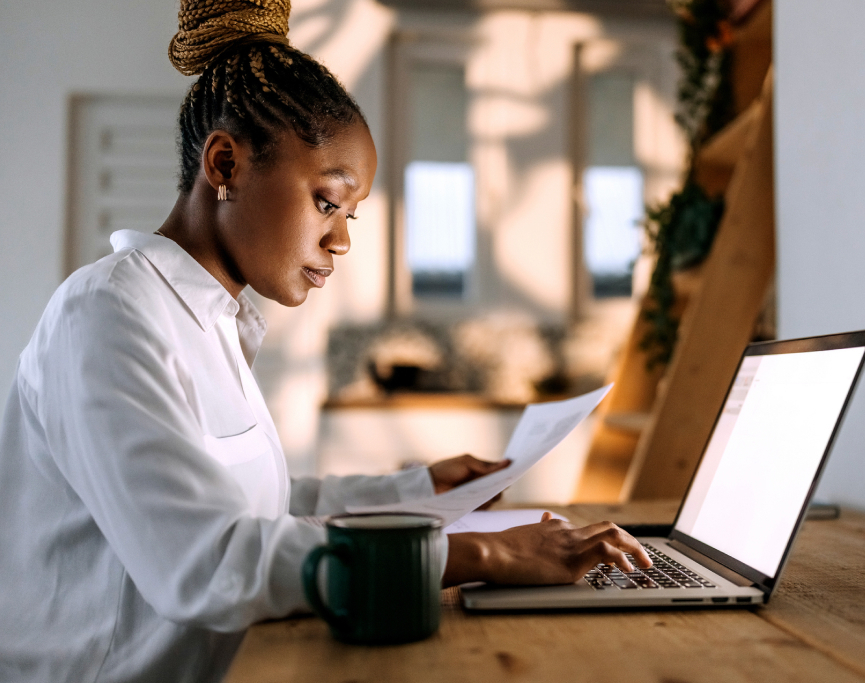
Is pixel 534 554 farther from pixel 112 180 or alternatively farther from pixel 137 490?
pixel 112 180

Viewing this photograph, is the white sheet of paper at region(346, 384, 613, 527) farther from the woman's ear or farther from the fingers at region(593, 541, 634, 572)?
the woman's ear

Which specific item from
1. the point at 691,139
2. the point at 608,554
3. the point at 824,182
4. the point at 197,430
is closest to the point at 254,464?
the point at 197,430

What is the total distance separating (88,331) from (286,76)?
0.45m

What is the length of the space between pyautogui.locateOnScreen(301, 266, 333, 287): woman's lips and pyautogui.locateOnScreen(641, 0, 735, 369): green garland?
1405 millimetres

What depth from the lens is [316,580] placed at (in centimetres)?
59

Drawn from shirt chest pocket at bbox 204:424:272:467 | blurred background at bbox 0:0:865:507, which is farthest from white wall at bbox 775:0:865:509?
blurred background at bbox 0:0:865:507

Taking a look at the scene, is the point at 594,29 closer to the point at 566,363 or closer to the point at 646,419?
the point at 566,363

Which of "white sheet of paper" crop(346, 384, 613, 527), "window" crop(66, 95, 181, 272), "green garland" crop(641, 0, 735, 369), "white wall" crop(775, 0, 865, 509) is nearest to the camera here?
"white sheet of paper" crop(346, 384, 613, 527)

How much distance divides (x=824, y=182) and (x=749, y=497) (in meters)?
0.85

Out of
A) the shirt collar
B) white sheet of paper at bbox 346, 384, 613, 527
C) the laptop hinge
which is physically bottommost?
the laptop hinge

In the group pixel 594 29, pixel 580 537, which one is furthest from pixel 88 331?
pixel 594 29

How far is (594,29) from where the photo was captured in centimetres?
398

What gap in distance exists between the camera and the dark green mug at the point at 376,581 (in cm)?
59

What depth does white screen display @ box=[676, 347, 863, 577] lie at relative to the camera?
2.45ft
